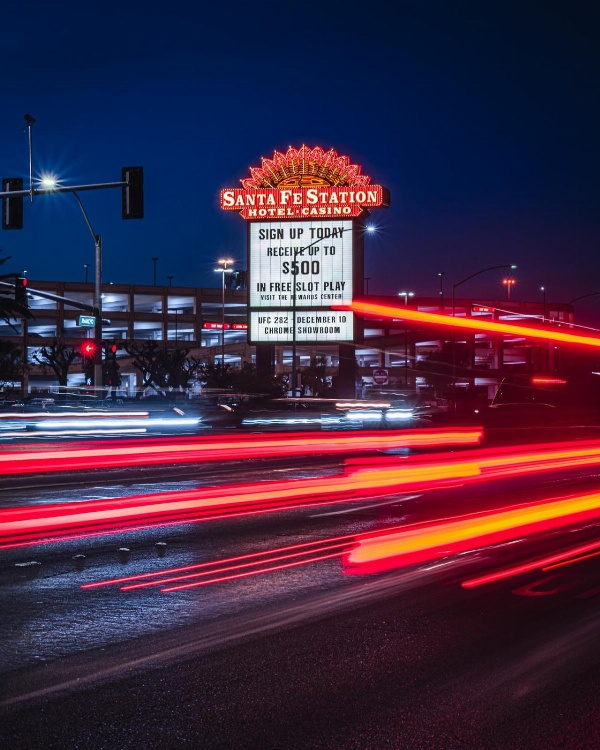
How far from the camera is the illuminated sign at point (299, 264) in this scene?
55.7m

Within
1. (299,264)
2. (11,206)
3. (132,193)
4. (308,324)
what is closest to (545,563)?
(132,193)

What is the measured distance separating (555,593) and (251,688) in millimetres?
4115

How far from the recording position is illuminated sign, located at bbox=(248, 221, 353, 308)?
55.7 metres

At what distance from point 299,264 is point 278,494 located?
1552 inches

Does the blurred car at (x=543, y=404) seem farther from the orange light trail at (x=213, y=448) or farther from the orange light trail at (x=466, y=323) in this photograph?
the orange light trail at (x=466, y=323)

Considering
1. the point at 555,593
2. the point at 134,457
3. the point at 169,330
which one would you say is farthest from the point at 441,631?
the point at 169,330

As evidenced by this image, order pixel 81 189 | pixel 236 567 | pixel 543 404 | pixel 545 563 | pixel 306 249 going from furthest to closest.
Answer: pixel 306 249
pixel 543 404
pixel 81 189
pixel 545 563
pixel 236 567

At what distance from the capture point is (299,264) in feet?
184

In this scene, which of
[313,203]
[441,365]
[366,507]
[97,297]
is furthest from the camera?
[441,365]

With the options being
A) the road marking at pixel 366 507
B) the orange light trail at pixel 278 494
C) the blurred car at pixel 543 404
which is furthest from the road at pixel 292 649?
the blurred car at pixel 543 404

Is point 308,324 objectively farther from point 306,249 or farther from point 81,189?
point 81,189

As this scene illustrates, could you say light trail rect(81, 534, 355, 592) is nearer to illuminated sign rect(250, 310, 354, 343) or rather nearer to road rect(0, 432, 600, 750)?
road rect(0, 432, 600, 750)

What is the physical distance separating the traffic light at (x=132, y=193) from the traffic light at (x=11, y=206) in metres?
2.76

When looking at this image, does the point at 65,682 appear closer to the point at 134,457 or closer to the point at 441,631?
the point at 441,631
